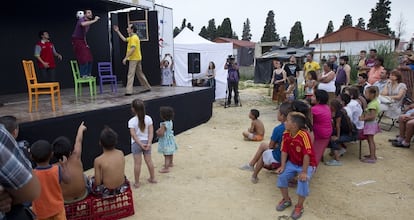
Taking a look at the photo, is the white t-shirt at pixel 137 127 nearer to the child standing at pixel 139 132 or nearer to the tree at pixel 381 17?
the child standing at pixel 139 132

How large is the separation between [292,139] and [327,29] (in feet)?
191

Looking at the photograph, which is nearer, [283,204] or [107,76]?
[283,204]

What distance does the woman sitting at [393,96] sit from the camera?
242 inches

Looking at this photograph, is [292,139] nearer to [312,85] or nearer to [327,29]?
[312,85]

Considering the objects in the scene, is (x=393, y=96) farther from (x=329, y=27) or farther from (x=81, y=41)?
(x=329, y=27)

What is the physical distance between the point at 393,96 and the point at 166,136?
4.42 m

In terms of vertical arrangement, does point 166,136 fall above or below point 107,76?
below

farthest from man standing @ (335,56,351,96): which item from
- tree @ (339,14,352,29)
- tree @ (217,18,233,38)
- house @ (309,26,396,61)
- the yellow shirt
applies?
tree @ (339,14,352,29)

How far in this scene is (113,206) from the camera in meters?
3.24

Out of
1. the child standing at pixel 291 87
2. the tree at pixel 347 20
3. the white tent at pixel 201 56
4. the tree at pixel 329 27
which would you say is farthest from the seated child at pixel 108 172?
the tree at pixel 329 27

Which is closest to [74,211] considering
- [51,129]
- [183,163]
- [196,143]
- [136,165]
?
[136,165]

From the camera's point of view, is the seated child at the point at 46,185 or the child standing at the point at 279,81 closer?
the seated child at the point at 46,185

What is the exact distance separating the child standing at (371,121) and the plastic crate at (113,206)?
350 centimetres

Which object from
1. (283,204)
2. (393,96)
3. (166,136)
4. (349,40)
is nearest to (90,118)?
(166,136)
